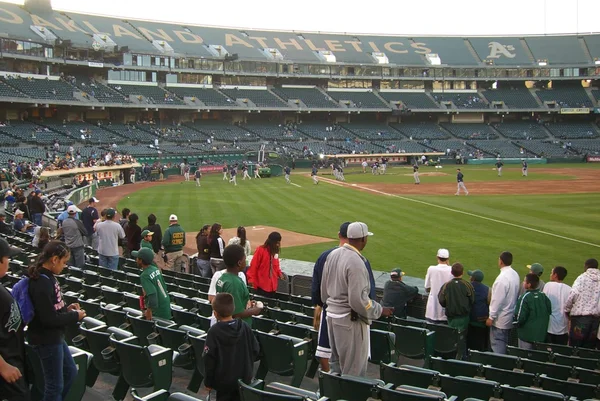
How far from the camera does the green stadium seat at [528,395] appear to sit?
16.5 ft

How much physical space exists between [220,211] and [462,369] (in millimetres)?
23708

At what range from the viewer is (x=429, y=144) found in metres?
76.7

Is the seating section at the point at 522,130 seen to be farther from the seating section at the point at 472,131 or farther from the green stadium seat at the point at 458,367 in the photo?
the green stadium seat at the point at 458,367

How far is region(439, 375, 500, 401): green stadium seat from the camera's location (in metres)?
5.41

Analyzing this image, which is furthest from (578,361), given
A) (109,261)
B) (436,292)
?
(109,261)

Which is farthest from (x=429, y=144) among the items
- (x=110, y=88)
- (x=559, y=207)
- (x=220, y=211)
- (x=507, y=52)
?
(x=220, y=211)

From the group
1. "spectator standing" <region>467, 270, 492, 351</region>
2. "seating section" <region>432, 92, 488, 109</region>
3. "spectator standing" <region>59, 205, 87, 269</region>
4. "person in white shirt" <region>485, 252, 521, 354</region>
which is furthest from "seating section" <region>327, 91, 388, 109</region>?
"person in white shirt" <region>485, 252, 521, 354</region>

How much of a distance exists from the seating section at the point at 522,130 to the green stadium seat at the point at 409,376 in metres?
80.1

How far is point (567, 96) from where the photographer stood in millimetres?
84062

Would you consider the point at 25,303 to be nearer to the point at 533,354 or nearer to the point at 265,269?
the point at 265,269

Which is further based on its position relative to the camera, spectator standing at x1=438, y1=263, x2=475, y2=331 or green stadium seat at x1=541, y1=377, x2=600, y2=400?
spectator standing at x1=438, y1=263, x2=475, y2=331

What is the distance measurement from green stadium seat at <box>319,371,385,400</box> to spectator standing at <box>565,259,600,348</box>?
4740 millimetres

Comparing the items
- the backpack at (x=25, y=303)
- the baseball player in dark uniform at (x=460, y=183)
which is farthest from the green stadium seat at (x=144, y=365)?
the baseball player in dark uniform at (x=460, y=183)

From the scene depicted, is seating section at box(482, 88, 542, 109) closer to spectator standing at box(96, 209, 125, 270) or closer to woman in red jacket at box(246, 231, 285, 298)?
spectator standing at box(96, 209, 125, 270)
